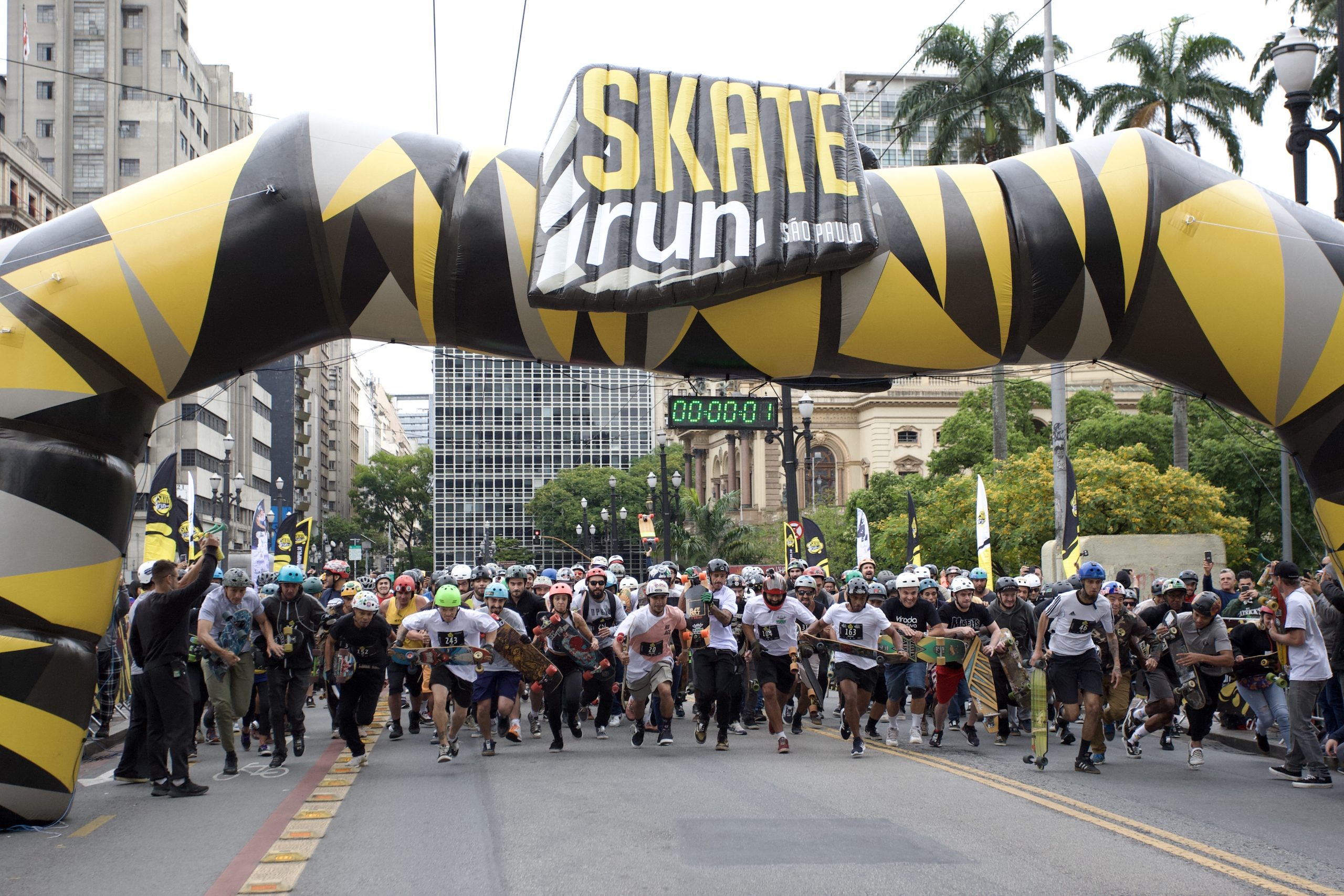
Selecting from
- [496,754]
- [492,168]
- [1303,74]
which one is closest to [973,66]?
[1303,74]

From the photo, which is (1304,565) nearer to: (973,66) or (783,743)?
(973,66)

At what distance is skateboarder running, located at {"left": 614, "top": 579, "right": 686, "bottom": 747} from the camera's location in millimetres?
14422

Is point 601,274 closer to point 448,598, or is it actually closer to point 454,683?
point 448,598

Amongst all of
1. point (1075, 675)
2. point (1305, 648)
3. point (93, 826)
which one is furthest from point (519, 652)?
point (1305, 648)

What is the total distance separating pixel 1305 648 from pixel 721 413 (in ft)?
31.3

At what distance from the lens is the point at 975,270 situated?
8555 millimetres

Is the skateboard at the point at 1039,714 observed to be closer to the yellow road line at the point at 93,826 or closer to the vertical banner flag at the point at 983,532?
the yellow road line at the point at 93,826

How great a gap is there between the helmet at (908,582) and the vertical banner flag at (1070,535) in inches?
264

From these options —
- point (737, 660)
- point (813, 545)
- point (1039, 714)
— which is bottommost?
point (1039, 714)

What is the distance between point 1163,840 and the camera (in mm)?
8398

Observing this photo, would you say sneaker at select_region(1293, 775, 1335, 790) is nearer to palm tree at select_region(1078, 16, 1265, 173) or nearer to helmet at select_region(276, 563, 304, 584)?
helmet at select_region(276, 563, 304, 584)

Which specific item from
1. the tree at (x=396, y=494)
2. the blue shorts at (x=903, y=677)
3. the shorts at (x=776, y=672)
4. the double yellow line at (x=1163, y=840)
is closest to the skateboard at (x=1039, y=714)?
the double yellow line at (x=1163, y=840)

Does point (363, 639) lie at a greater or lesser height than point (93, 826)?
greater

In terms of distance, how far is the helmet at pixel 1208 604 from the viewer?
1268cm
